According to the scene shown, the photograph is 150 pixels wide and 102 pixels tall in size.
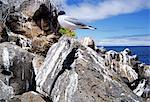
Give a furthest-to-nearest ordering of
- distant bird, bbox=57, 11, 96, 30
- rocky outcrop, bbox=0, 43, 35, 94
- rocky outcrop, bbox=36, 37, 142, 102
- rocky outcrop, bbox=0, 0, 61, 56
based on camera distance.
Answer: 1. rocky outcrop, bbox=0, 0, 61, 56
2. distant bird, bbox=57, 11, 96, 30
3. rocky outcrop, bbox=0, 43, 35, 94
4. rocky outcrop, bbox=36, 37, 142, 102

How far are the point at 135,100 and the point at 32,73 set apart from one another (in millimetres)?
2253

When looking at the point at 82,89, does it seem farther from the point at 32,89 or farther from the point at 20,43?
the point at 20,43

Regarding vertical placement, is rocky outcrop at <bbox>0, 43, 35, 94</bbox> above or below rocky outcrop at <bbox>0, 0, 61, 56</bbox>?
below

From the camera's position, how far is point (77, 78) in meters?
7.91

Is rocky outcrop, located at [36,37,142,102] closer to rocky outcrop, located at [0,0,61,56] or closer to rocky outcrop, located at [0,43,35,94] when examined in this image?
rocky outcrop, located at [0,43,35,94]

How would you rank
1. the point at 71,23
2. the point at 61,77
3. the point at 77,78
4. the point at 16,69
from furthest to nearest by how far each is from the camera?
the point at 71,23, the point at 16,69, the point at 61,77, the point at 77,78

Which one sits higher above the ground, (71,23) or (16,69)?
(71,23)

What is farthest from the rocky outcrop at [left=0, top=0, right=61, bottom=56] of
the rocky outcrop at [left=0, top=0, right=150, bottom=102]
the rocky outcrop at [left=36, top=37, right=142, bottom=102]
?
the rocky outcrop at [left=36, top=37, right=142, bottom=102]

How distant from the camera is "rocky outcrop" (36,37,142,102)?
7719mm

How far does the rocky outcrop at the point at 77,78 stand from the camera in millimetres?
7719

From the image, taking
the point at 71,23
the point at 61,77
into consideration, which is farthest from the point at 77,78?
the point at 71,23

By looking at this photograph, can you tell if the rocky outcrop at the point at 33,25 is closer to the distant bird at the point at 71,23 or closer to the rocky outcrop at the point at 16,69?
the distant bird at the point at 71,23

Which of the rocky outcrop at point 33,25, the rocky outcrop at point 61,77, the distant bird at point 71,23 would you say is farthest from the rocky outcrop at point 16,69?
the rocky outcrop at point 33,25

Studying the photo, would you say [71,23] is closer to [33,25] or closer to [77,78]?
[77,78]
